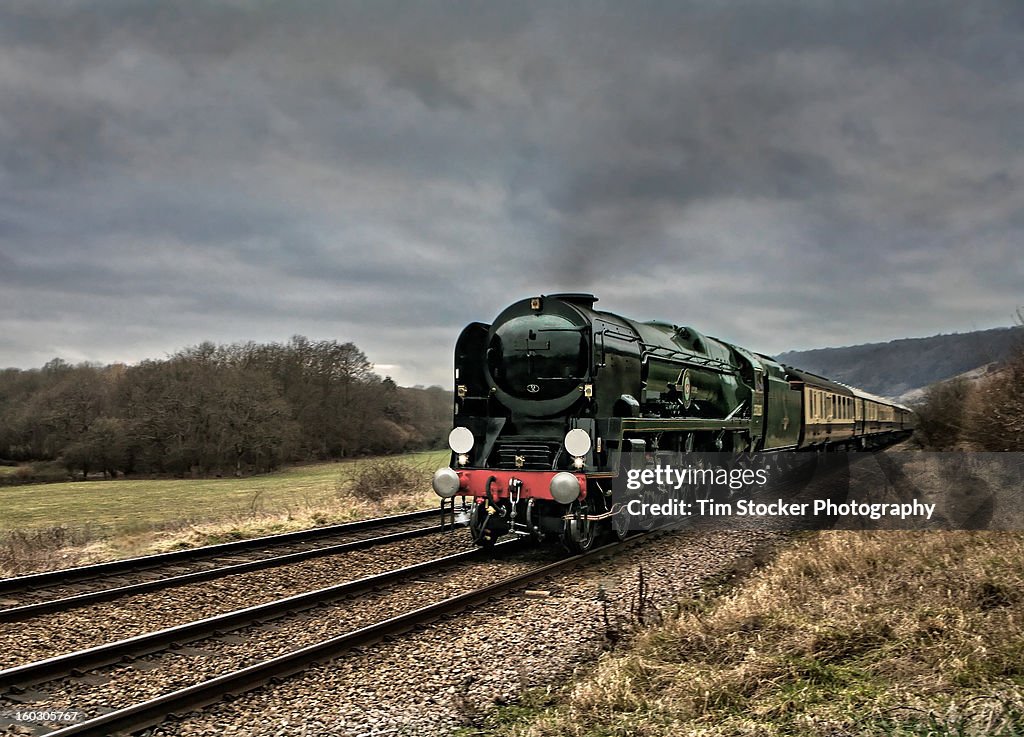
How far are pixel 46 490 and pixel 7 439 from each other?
33.9 ft

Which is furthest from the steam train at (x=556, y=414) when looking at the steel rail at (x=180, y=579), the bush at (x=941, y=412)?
the bush at (x=941, y=412)

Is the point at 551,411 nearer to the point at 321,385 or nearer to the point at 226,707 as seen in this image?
the point at 226,707

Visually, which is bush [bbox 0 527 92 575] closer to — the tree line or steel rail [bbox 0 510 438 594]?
steel rail [bbox 0 510 438 594]

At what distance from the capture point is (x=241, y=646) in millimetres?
6562

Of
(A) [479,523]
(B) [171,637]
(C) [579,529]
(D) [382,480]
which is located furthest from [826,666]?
(D) [382,480]

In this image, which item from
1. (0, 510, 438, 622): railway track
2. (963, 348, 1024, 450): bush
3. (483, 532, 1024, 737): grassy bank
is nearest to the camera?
(483, 532, 1024, 737): grassy bank

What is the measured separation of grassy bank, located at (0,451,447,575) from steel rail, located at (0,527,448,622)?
3.13 m

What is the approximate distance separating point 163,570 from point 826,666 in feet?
28.1

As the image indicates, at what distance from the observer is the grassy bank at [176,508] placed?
12.4 m

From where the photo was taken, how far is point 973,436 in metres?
17.0

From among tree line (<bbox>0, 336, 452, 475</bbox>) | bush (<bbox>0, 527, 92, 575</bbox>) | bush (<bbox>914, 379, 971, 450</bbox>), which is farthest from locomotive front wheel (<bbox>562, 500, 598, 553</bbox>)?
tree line (<bbox>0, 336, 452, 475</bbox>)

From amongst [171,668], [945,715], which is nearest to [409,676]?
[171,668]

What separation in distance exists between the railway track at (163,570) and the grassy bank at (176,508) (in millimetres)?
1611

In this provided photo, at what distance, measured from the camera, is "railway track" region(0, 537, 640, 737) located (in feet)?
17.3
